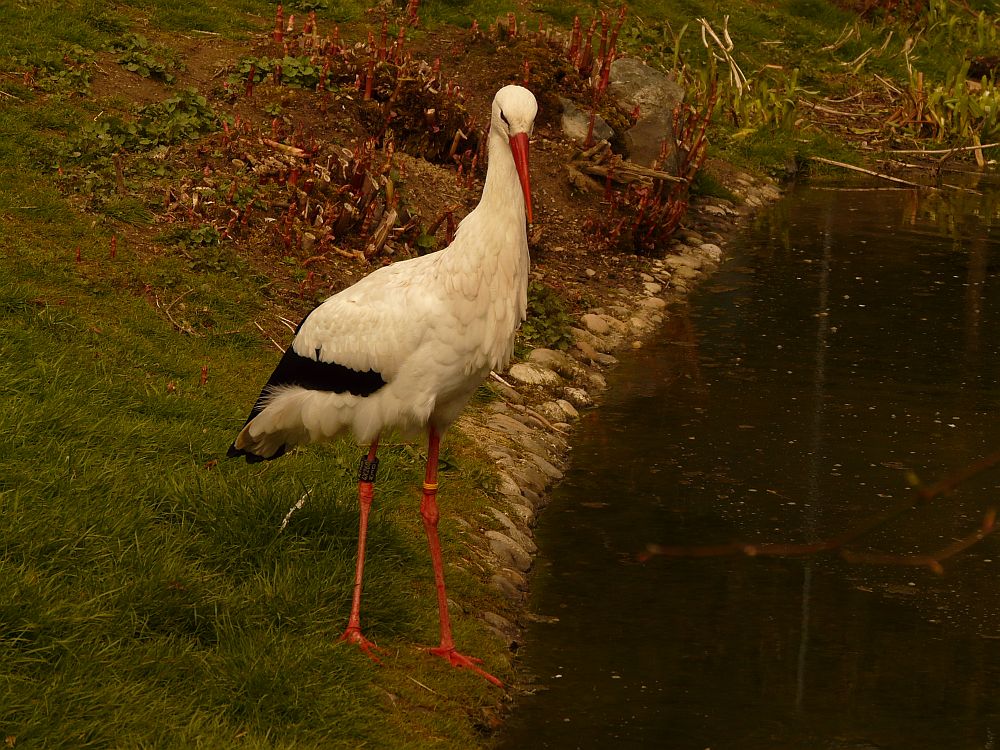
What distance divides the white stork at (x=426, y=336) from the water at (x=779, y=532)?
31.5 inches

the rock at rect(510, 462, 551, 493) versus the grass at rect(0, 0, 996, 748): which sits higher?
the grass at rect(0, 0, 996, 748)

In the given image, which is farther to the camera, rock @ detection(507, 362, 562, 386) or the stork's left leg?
rock @ detection(507, 362, 562, 386)

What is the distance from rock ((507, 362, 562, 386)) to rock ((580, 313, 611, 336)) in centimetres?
111

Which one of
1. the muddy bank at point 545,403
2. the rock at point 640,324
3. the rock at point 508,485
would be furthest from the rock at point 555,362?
the rock at point 508,485

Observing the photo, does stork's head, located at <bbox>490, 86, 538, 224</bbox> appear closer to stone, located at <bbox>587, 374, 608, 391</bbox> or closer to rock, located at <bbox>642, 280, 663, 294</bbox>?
stone, located at <bbox>587, 374, 608, 391</bbox>

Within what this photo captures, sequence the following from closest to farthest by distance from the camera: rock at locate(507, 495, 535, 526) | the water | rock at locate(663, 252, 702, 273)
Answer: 1. the water
2. rock at locate(507, 495, 535, 526)
3. rock at locate(663, 252, 702, 273)

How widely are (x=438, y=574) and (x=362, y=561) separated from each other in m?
0.35

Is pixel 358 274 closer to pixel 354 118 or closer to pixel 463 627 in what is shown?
pixel 354 118

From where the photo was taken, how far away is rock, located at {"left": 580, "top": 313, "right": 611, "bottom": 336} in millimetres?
9281

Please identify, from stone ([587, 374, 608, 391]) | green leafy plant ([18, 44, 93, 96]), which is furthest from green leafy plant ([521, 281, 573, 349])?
green leafy plant ([18, 44, 93, 96])

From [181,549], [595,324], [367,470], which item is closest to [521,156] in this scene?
[367,470]

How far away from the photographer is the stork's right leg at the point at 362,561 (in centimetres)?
473

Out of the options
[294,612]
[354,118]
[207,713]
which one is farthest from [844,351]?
[207,713]

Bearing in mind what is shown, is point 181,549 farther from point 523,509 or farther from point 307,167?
point 307,167
